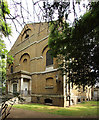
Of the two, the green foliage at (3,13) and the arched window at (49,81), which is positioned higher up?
the green foliage at (3,13)

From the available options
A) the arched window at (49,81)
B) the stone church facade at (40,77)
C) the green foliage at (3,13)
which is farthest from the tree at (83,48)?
the arched window at (49,81)

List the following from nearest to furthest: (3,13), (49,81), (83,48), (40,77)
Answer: (3,13)
(83,48)
(49,81)
(40,77)

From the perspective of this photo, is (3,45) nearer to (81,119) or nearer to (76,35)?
(76,35)

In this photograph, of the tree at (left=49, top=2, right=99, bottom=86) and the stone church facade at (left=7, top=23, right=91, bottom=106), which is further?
the stone church facade at (left=7, top=23, right=91, bottom=106)

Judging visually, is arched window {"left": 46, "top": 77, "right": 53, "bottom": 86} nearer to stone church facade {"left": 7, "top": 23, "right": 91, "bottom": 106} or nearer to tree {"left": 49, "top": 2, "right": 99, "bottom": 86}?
stone church facade {"left": 7, "top": 23, "right": 91, "bottom": 106}

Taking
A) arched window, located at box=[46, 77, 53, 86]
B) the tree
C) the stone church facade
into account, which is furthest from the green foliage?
arched window, located at box=[46, 77, 53, 86]

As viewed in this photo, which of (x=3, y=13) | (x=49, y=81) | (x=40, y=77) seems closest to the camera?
(x=3, y=13)

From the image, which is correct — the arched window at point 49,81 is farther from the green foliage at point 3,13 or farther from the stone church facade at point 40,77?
the green foliage at point 3,13

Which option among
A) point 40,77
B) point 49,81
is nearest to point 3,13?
point 49,81

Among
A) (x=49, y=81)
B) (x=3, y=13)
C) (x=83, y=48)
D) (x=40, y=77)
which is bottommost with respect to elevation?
(x=49, y=81)

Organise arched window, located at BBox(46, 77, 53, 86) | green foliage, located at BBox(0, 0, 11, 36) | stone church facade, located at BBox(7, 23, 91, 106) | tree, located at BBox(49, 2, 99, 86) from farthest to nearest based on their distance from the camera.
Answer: arched window, located at BBox(46, 77, 53, 86) → stone church facade, located at BBox(7, 23, 91, 106) → tree, located at BBox(49, 2, 99, 86) → green foliage, located at BBox(0, 0, 11, 36)

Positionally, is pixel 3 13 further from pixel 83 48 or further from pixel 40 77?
pixel 40 77

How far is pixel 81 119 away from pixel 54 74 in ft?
13.7

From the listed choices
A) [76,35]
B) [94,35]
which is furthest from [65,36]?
[94,35]
